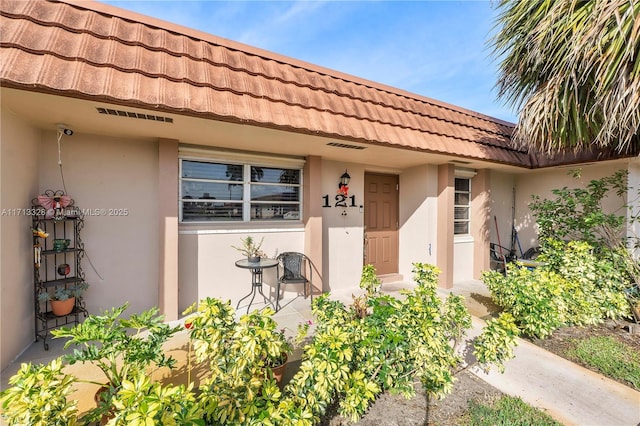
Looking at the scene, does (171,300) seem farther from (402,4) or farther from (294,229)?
(402,4)

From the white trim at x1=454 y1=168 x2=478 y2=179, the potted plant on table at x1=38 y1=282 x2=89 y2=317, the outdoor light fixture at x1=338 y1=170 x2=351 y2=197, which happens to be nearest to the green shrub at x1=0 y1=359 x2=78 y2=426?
the potted plant on table at x1=38 y1=282 x2=89 y2=317

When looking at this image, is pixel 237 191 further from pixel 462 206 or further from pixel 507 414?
pixel 462 206

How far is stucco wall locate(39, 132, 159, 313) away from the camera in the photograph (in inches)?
140

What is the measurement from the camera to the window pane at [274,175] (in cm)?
477

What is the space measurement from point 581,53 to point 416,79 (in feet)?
16.5

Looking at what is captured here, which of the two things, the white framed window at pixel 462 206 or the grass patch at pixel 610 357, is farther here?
the white framed window at pixel 462 206

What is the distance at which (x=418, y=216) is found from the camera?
19.8 ft

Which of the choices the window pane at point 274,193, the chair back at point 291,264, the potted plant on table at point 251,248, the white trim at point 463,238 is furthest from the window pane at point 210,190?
the white trim at point 463,238

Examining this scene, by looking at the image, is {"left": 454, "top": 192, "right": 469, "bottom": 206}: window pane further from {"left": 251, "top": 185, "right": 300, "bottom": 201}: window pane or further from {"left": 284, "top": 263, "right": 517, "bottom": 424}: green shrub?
{"left": 284, "top": 263, "right": 517, "bottom": 424}: green shrub

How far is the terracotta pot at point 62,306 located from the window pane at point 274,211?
8.82 ft

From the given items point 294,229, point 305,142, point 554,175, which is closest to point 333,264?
point 294,229

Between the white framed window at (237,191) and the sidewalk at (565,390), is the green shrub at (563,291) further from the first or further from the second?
the white framed window at (237,191)

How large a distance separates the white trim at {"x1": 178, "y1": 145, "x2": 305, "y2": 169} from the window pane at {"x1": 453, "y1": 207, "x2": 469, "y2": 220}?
13.6 ft

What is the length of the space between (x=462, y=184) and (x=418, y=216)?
1581mm
